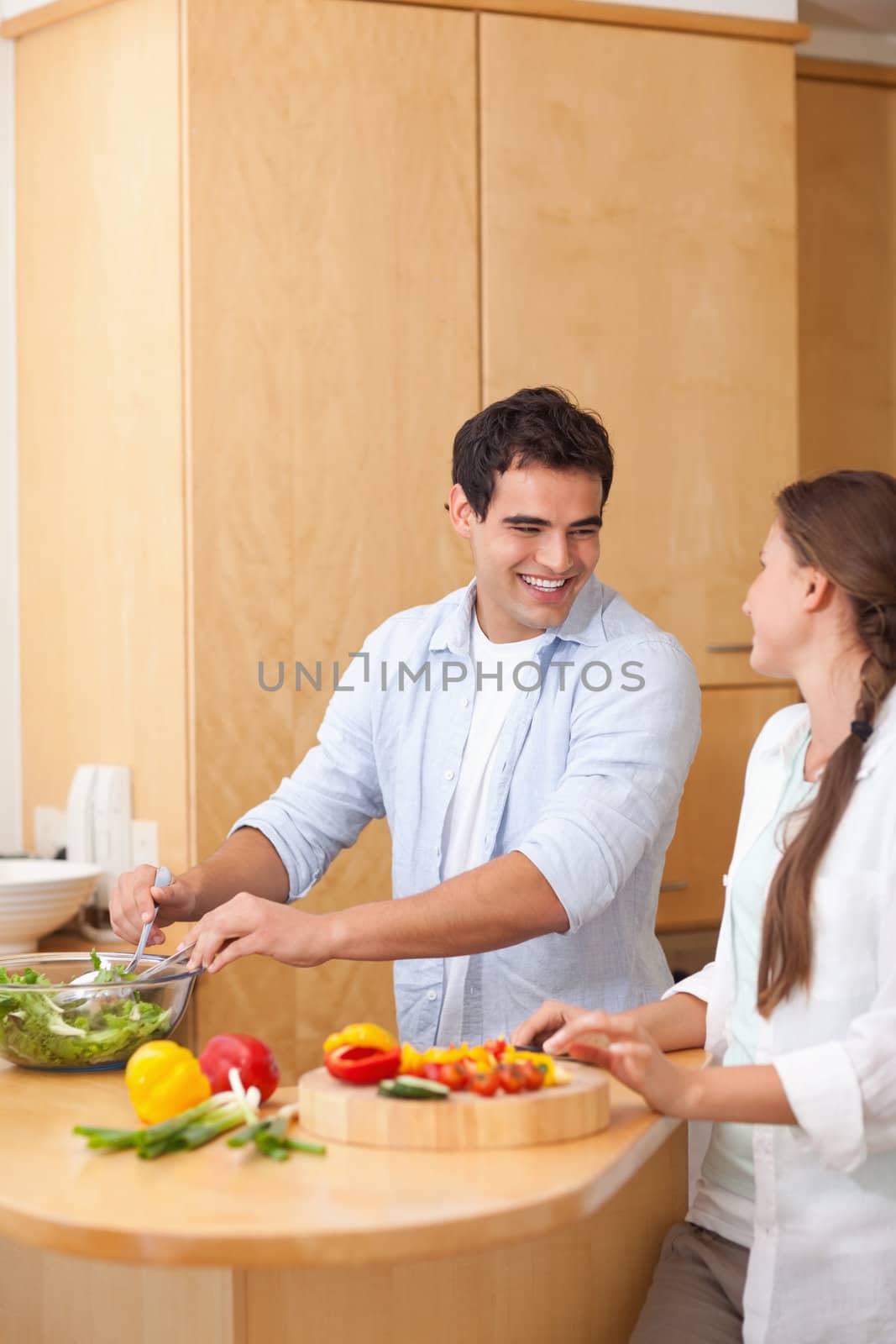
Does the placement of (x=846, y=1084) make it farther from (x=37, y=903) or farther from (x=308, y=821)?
(x=37, y=903)

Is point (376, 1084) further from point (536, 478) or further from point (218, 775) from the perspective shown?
point (218, 775)

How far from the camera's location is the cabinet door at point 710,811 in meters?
2.99

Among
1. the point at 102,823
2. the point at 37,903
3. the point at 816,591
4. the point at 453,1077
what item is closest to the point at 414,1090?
the point at 453,1077

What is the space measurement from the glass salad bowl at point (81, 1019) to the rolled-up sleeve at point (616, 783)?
0.46 meters

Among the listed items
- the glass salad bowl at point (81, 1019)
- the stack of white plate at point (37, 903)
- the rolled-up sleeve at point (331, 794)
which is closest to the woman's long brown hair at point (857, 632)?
the glass salad bowl at point (81, 1019)

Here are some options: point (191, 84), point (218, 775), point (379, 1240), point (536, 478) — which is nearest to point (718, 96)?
point (191, 84)

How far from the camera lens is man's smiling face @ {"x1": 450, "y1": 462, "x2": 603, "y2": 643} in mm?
2051

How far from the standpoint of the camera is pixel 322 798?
2.25 m

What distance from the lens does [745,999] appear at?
1.54 metres

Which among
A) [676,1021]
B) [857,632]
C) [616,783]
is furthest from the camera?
[616,783]

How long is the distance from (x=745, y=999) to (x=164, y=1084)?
0.57 m

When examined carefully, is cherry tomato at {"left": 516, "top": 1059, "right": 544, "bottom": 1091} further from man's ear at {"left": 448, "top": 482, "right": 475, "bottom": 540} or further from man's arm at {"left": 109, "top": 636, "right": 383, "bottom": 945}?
man's ear at {"left": 448, "top": 482, "right": 475, "bottom": 540}

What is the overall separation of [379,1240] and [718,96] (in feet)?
7.94

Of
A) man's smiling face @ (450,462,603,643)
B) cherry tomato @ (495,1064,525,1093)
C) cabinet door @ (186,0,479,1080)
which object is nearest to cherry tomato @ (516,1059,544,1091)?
cherry tomato @ (495,1064,525,1093)
